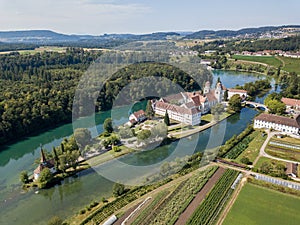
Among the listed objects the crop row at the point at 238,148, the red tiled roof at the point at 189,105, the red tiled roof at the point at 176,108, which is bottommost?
the crop row at the point at 238,148

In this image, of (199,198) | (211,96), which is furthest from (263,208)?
(211,96)

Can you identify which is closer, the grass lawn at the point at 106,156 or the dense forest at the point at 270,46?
the grass lawn at the point at 106,156

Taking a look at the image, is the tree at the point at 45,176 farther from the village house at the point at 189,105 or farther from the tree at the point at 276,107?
the tree at the point at 276,107

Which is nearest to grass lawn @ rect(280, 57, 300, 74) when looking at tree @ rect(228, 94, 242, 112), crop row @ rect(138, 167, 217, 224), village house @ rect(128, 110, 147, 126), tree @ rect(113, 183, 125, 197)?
tree @ rect(228, 94, 242, 112)

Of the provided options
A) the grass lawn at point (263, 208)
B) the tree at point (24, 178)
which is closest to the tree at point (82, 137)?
the tree at point (24, 178)

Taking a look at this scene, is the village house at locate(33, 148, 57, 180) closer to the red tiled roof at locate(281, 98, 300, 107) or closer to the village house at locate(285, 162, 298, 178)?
the village house at locate(285, 162, 298, 178)
